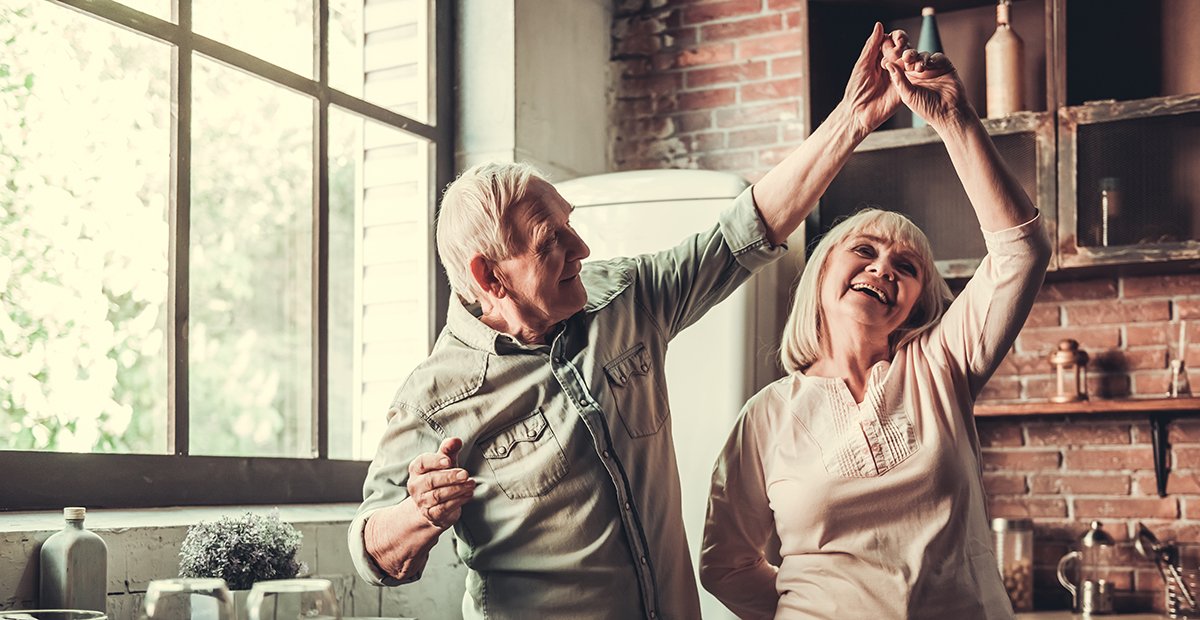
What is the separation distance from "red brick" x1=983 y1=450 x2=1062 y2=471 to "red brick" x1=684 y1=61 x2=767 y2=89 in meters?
1.27

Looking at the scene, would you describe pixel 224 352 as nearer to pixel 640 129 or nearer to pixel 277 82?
pixel 277 82

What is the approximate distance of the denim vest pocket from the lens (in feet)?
6.02

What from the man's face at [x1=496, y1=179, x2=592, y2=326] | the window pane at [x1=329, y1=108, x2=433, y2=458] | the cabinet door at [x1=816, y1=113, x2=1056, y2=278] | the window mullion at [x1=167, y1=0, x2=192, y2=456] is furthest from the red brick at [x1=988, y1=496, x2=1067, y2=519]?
the window mullion at [x1=167, y1=0, x2=192, y2=456]

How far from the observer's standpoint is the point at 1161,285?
312cm

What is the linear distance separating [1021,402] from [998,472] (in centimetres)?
20

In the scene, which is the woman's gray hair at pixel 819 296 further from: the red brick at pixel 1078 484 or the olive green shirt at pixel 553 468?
the red brick at pixel 1078 484

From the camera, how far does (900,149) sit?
10.4 ft

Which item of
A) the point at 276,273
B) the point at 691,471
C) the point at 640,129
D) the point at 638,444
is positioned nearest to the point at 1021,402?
the point at 691,471

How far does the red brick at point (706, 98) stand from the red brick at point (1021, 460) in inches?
49.6

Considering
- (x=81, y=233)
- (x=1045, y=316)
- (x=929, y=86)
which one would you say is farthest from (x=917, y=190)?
(x=81, y=233)

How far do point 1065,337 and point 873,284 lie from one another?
57.8 inches

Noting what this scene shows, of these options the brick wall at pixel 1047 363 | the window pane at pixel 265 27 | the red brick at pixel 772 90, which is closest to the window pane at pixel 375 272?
the window pane at pixel 265 27

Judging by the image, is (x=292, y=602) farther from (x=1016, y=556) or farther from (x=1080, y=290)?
(x=1080, y=290)

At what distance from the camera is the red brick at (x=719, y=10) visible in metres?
3.62
